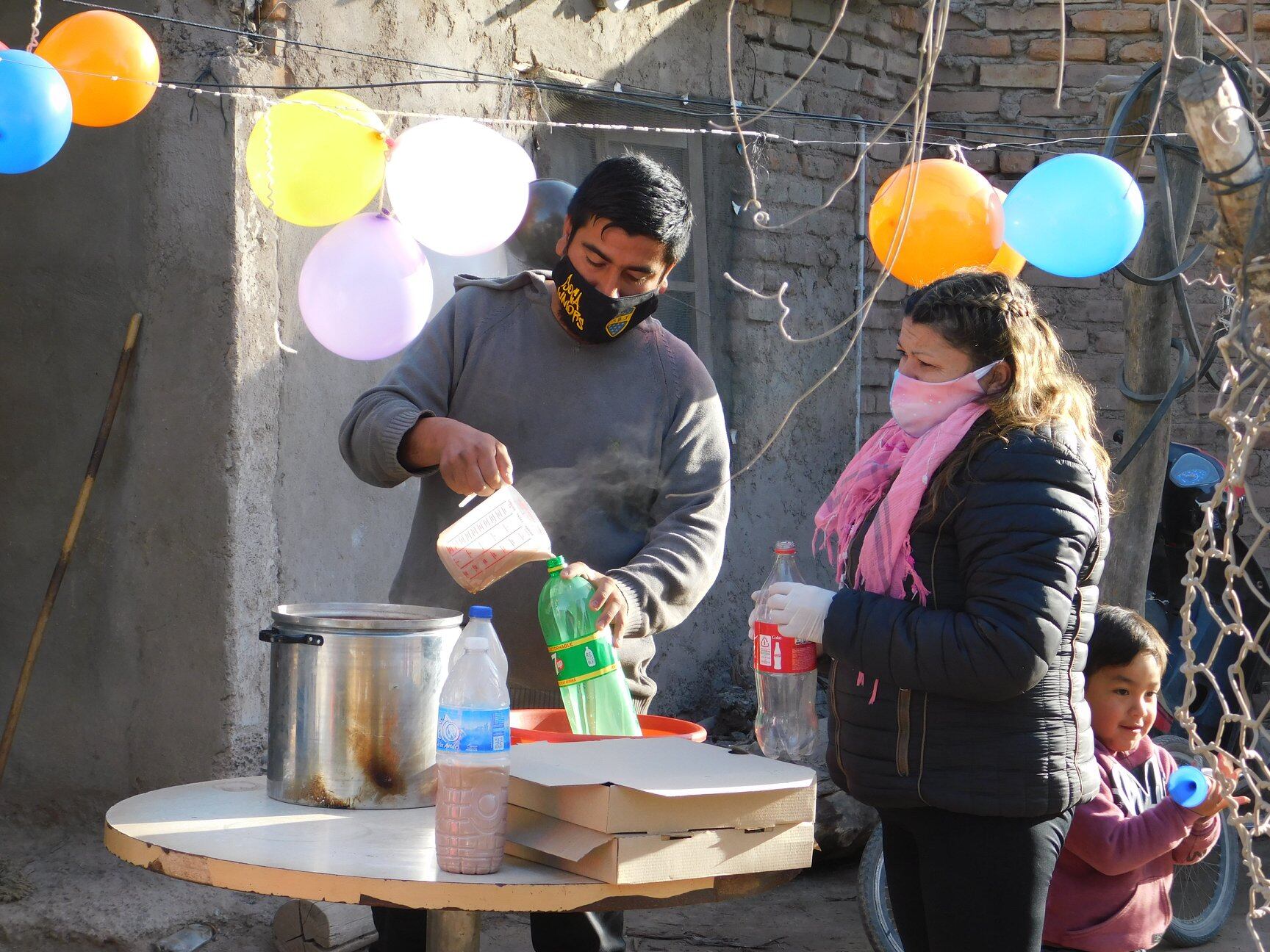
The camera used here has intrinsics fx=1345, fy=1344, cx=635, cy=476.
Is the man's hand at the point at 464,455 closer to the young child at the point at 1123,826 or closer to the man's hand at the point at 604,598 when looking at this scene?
the man's hand at the point at 604,598

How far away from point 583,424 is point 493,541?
1.60 ft

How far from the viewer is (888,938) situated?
11.8 feet

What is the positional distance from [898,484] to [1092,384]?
3.99 m

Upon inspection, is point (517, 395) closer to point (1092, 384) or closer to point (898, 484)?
point (898, 484)

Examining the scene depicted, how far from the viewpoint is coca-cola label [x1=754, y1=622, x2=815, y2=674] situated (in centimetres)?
235

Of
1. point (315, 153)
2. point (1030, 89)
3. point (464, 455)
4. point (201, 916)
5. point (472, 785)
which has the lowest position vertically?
point (201, 916)

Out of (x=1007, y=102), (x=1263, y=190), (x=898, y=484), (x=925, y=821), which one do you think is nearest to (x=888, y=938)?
(x=925, y=821)

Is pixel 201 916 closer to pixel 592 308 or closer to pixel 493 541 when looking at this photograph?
pixel 493 541

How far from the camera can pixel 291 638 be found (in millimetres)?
2016

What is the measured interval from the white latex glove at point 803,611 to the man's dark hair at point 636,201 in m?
0.80

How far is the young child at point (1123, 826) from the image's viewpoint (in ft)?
8.41

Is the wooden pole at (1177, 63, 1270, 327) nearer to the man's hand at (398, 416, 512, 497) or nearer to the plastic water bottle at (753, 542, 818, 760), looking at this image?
the plastic water bottle at (753, 542, 818, 760)

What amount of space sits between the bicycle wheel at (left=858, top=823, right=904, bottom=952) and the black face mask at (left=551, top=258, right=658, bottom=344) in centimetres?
166

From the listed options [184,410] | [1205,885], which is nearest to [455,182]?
[184,410]
